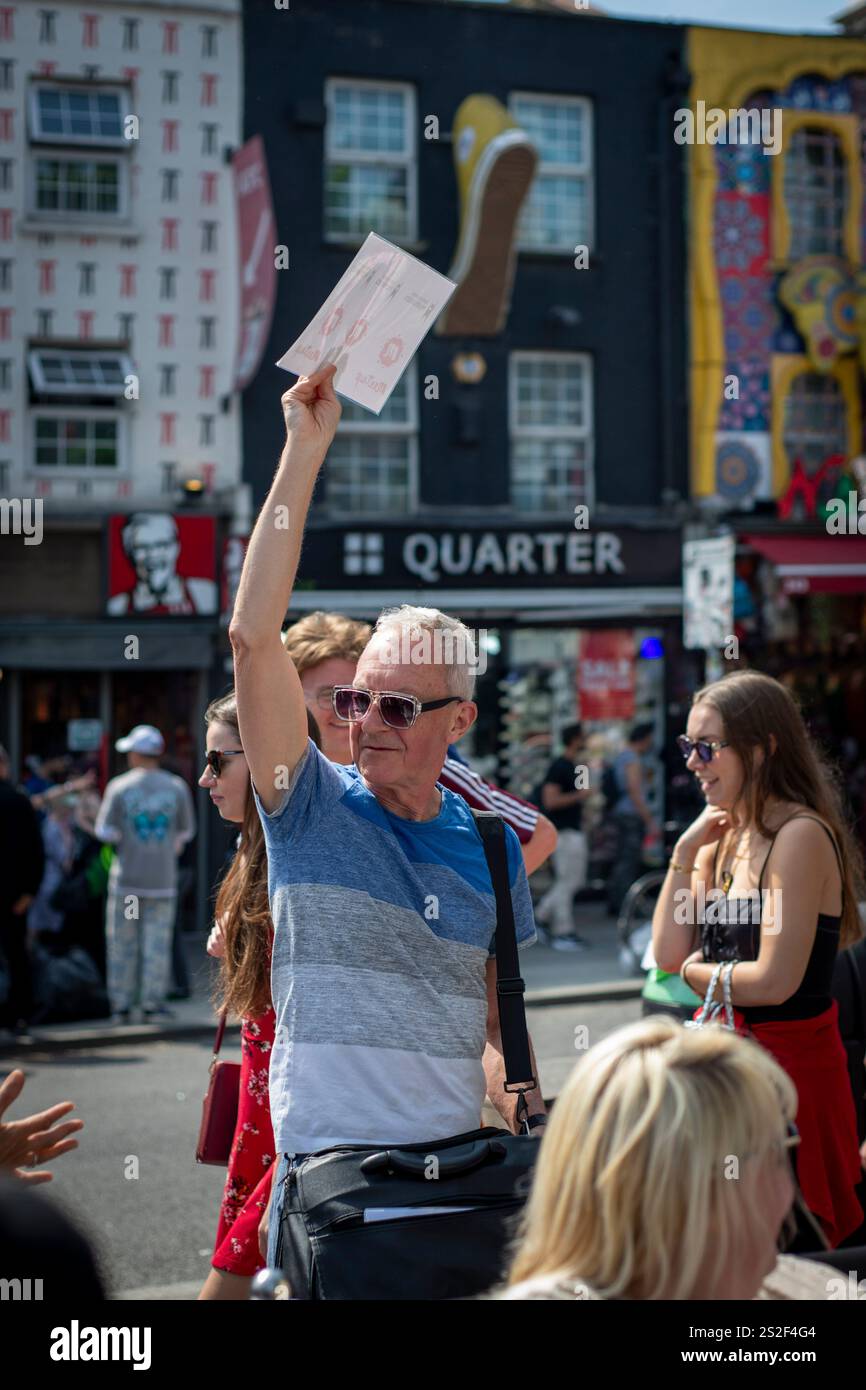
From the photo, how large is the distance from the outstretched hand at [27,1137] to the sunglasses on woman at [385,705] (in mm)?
889

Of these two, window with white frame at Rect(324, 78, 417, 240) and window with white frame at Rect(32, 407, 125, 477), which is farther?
window with white frame at Rect(324, 78, 417, 240)

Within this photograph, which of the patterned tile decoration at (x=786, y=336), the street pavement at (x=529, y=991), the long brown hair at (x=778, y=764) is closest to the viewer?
the long brown hair at (x=778, y=764)

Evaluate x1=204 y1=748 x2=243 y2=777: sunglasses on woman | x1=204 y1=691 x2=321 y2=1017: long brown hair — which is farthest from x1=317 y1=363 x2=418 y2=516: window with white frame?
x1=204 y1=691 x2=321 y2=1017: long brown hair

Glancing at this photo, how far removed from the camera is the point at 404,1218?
222 centimetres

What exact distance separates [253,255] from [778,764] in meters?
12.2

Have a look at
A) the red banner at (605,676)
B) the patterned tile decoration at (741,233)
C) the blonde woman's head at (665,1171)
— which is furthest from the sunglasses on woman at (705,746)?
the patterned tile decoration at (741,233)

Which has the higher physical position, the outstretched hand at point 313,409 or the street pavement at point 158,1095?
the outstretched hand at point 313,409

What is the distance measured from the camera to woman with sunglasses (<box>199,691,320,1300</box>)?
3148 millimetres

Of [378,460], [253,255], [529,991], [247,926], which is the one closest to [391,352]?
[247,926]

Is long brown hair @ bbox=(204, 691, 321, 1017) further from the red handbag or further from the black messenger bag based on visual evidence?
the black messenger bag

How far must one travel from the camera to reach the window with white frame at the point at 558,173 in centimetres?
1652

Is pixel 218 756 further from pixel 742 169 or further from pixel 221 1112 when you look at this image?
pixel 742 169

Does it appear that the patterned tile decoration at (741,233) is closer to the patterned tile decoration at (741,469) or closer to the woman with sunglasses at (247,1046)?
the patterned tile decoration at (741,469)

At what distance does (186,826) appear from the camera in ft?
34.7
